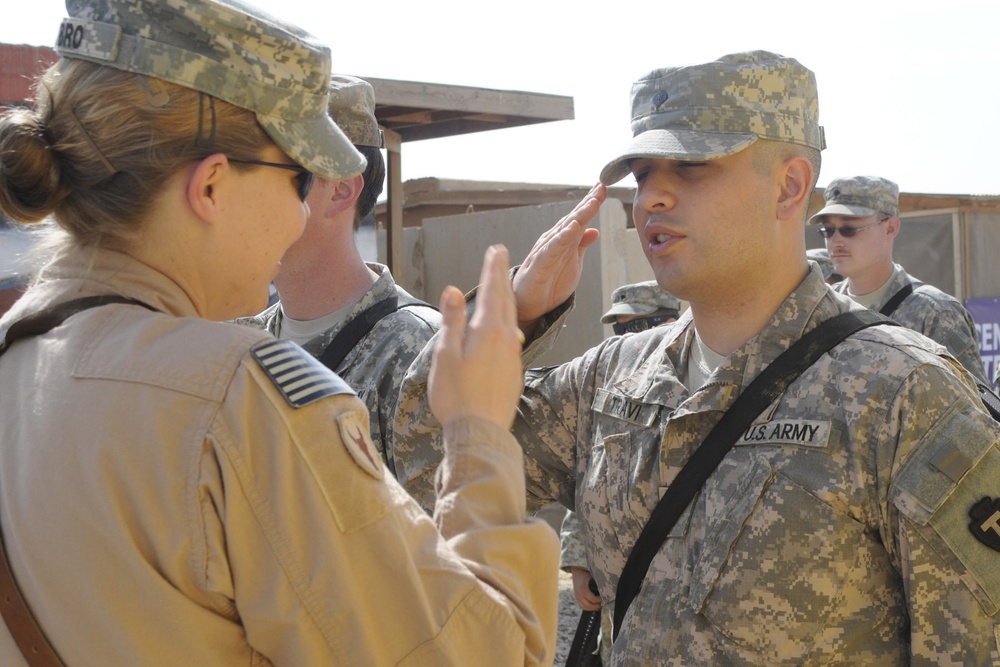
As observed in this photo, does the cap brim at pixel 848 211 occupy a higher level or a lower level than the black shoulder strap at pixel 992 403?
higher

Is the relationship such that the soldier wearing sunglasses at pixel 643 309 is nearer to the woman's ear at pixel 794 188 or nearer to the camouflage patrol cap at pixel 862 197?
the camouflage patrol cap at pixel 862 197

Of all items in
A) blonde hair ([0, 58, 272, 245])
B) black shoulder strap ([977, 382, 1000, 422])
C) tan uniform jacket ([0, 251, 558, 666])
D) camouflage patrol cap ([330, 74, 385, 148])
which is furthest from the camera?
black shoulder strap ([977, 382, 1000, 422])

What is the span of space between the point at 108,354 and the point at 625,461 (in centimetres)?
162

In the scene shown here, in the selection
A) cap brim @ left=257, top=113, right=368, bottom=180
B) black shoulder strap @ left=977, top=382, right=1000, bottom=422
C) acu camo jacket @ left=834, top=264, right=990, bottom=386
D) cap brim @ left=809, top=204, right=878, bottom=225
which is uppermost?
cap brim @ left=257, top=113, right=368, bottom=180

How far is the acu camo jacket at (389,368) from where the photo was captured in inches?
110

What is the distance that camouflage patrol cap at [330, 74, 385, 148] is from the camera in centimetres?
330

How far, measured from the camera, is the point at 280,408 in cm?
129

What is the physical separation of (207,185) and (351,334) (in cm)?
170

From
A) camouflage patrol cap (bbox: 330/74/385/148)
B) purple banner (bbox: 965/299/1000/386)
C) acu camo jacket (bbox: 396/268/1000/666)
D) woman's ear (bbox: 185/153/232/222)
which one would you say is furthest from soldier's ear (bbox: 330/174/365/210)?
purple banner (bbox: 965/299/1000/386)

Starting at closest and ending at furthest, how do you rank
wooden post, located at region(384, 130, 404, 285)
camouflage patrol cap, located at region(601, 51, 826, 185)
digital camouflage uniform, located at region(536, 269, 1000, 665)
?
digital camouflage uniform, located at region(536, 269, 1000, 665), camouflage patrol cap, located at region(601, 51, 826, 185), wooden post, located at region(384, 130, 404, 285)

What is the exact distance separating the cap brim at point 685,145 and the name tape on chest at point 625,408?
2.10 feet

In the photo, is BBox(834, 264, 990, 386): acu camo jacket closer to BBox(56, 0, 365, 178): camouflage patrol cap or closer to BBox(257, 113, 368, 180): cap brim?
BBox(257, 113, 368, 180): cap brim

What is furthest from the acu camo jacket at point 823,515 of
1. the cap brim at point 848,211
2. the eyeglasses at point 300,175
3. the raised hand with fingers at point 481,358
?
the cap brim at point 848,211

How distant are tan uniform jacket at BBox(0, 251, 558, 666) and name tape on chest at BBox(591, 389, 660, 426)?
1.37m
